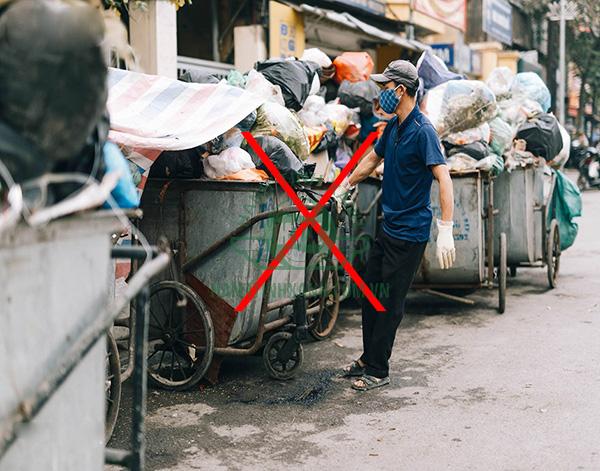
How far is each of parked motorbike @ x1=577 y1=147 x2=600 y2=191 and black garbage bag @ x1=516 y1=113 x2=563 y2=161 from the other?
14.6 meters

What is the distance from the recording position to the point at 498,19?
24875 mm

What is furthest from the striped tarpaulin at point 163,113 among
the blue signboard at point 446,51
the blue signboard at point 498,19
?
the blue signboard at point 498,19

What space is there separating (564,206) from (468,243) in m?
2.42

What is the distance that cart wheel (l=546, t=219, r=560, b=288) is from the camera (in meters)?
8.19

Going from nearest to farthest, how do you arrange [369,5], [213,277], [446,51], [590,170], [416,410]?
[416,410]
[213,277]
[369,5]
[446,51]
[590,170]

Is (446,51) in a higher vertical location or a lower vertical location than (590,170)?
higher

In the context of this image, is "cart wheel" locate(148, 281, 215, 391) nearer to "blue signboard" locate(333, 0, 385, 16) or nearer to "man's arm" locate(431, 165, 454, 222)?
"man's arm" locate(431, 165, 454, 222)

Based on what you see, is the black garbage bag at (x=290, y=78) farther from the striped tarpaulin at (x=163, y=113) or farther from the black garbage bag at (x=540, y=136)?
the black garbage bag at (x=540, y=136)

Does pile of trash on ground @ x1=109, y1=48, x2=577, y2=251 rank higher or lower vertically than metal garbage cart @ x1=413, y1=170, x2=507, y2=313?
higher

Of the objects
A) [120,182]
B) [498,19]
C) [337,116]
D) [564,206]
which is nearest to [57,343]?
[120,182]

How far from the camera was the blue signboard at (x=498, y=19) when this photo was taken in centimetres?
2348

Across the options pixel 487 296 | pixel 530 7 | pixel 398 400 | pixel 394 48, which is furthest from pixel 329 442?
pixel 530 7

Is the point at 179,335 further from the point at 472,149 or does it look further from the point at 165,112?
the point at 472,149

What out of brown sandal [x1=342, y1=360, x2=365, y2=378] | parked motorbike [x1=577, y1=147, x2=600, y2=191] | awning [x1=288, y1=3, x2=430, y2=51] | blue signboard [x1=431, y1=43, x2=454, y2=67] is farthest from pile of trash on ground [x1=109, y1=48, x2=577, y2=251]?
parked motorbike [x1=577, y1=147, x2=600, y2=191]
